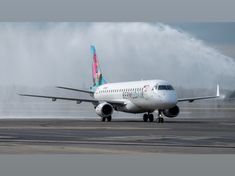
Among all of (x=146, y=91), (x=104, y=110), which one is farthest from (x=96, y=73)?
(x=146, y=91)

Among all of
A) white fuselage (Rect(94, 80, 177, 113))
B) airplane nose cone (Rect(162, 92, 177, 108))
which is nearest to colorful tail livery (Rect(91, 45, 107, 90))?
white fuselage (Rect(94, 80, 177, 113))

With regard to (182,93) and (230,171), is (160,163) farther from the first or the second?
(182,93)

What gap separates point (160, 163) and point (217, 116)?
161 feet

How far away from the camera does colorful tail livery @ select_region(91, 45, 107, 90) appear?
2451 inches

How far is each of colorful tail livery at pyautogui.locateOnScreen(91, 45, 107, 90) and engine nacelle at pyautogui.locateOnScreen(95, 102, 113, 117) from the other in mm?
12009

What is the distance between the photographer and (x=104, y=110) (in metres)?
49.7

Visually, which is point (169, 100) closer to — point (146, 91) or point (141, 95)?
point (146, 91)

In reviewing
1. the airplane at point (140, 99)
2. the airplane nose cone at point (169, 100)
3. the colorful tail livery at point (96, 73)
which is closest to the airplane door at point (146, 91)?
the airplane at point (140, 99)

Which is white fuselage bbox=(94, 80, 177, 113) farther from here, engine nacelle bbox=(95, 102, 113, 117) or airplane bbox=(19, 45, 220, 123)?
engine nacelle bbox=(95, 102, 113, 117)

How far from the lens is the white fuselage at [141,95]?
4628 centimetres

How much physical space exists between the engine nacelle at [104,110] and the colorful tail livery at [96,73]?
12.0 metres

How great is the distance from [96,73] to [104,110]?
14678mm

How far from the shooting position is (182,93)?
2643 inches

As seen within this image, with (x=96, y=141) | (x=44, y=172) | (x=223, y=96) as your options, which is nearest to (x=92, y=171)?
(x=44, y=172)
